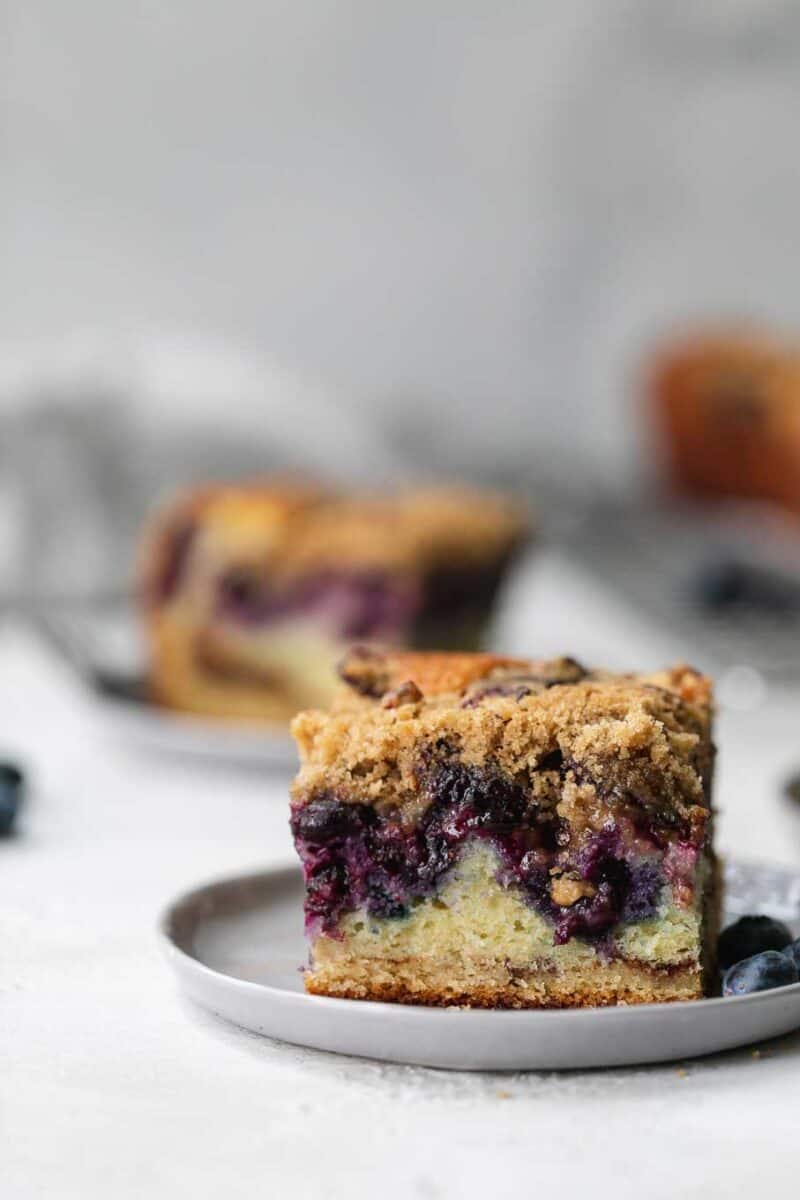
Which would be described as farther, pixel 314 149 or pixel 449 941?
pixel 314 149

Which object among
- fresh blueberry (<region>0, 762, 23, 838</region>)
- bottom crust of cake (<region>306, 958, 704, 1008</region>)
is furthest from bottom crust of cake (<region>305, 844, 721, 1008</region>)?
fresh blueberry (<region>0, 762, 23, 838</region>)

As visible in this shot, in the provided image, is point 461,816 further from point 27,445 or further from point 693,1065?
point 27,445

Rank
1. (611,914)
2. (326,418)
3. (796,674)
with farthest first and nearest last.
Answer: (326,418) < (796,674) < (611,914)

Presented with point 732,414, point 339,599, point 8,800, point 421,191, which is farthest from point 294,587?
point 421,191

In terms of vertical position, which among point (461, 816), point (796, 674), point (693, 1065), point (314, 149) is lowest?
point (796, 674)

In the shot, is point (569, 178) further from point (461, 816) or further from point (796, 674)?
point (461, 816)

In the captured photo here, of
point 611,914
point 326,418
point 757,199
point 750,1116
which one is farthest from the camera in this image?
point 757,199

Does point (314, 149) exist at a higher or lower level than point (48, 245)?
higher

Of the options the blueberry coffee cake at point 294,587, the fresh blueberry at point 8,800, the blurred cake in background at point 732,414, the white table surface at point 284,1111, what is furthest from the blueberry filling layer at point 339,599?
the blurred cake in background at point 732,414

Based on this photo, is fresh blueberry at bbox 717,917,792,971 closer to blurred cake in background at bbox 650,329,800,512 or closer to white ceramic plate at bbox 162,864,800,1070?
white ceramic plate at bbox 162,864,800,1070

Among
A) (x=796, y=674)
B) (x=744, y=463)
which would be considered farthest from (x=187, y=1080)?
(x=744, y=463)
